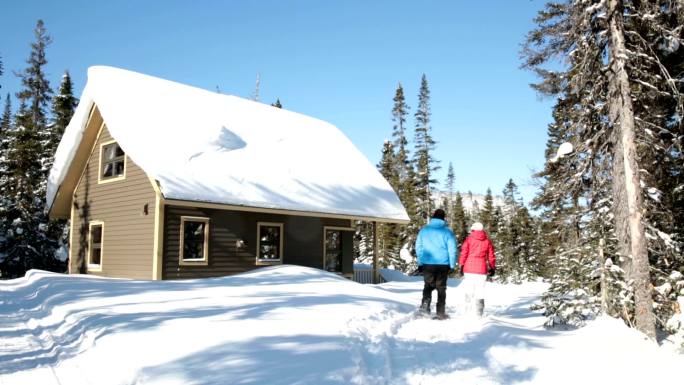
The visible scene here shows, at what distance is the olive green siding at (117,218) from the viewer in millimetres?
14844

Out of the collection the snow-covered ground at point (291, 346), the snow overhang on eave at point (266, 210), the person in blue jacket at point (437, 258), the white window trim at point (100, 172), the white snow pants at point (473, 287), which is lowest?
the snow-covered ground at point (291, 346)

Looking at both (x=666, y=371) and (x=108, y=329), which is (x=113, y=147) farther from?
(x=666, y=371)

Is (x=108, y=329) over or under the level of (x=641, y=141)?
under

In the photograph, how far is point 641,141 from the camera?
Answer: 10.7 m

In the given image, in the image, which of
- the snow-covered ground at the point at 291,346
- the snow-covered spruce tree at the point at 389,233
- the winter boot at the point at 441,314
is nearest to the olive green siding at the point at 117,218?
the snow-covered ground at the point at 291,346

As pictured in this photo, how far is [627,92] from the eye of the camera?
10.4m

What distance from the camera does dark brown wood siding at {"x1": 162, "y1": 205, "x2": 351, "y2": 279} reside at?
14.4m

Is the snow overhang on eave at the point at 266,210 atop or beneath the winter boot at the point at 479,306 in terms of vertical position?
atop

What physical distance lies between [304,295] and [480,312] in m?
3.14

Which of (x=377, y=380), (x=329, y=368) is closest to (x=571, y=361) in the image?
(x=377, y=380)

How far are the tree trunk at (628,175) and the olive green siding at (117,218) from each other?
39.2 feet

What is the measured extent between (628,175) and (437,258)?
15.8ft

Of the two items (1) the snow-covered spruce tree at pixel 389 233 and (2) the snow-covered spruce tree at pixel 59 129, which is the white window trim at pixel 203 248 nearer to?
(2) the snow-covered spruce tree at pixel 59 129

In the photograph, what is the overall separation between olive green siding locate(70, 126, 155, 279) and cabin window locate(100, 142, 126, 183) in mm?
211
